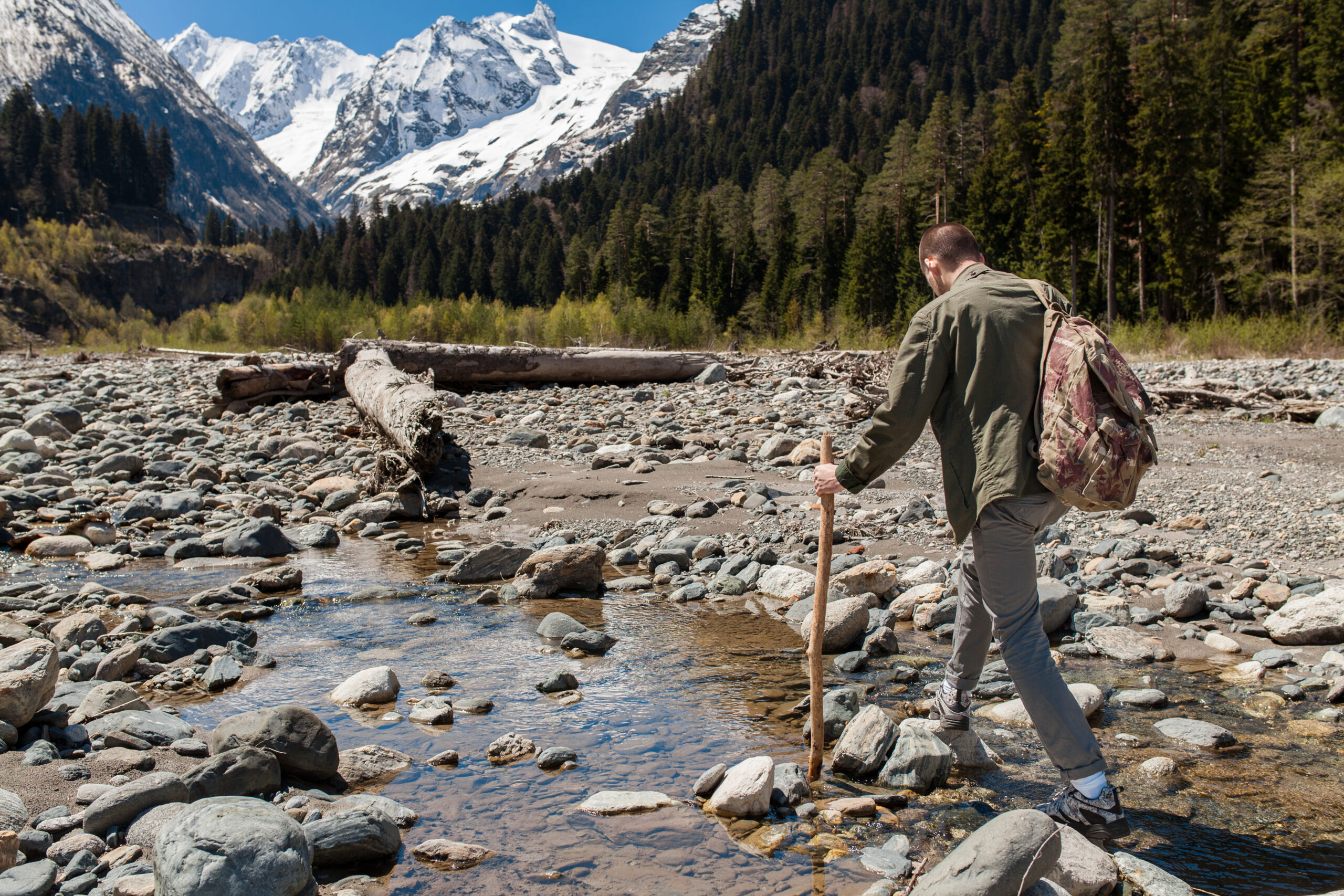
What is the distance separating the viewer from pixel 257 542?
21.5 feet

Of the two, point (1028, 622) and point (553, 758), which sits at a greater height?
point (1028, 622)

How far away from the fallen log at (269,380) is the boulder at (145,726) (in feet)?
40.2

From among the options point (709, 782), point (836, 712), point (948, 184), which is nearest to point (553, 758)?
point (709, 782)

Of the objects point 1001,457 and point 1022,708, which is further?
point 1022,708

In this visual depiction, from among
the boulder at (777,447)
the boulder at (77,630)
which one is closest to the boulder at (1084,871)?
the boulder at (77,630)

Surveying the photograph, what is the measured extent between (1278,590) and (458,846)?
4632 mm

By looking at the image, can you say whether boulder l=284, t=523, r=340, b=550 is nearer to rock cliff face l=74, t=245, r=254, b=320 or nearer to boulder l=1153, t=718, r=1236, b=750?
boulder l=1153, t=718, r=1236, b=750

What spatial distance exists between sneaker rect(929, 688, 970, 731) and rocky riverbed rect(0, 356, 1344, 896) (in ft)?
0.22

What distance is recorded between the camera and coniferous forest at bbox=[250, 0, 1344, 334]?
26938 millimetres

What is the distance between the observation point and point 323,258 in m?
82.8

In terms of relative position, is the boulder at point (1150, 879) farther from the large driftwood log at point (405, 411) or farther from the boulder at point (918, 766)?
the large driftwood log at point (405, 411)

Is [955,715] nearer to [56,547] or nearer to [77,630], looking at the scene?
[77,630]

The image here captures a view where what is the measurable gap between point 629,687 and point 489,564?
2334 mm

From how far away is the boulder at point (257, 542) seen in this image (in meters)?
6.52
